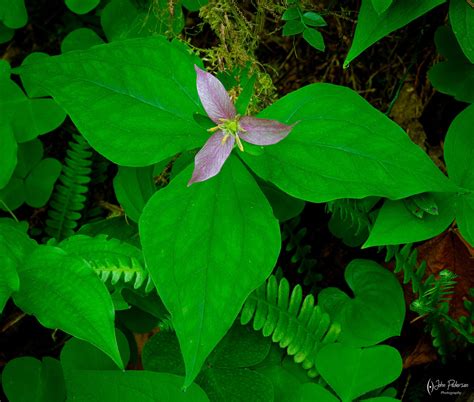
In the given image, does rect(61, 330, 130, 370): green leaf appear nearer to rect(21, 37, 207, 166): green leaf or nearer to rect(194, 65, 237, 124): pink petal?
rect(21, 37, 207, 166): green leaf

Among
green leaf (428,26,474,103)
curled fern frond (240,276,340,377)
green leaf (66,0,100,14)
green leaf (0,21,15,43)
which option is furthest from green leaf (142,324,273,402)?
green leaf (0,21,15,43)

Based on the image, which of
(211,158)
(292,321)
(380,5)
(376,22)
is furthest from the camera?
(292,321)

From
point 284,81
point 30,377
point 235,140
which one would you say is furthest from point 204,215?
point 284,81

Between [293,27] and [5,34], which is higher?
[293,27]

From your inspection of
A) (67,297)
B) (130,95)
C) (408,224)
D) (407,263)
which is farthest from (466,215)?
(67,297)

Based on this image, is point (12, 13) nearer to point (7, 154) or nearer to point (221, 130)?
point (7, 154)

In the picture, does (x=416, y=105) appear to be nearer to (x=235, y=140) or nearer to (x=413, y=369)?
(x=413, y=369)

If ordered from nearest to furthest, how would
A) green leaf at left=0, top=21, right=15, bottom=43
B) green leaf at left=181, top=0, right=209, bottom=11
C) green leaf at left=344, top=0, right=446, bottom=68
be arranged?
green leaf at left=344, top=0, right=446, bottom=68
green leaf at left=181, top=0, right=209, bottom=11
green leaf at left=0, top=21, right=15, bottom=43
